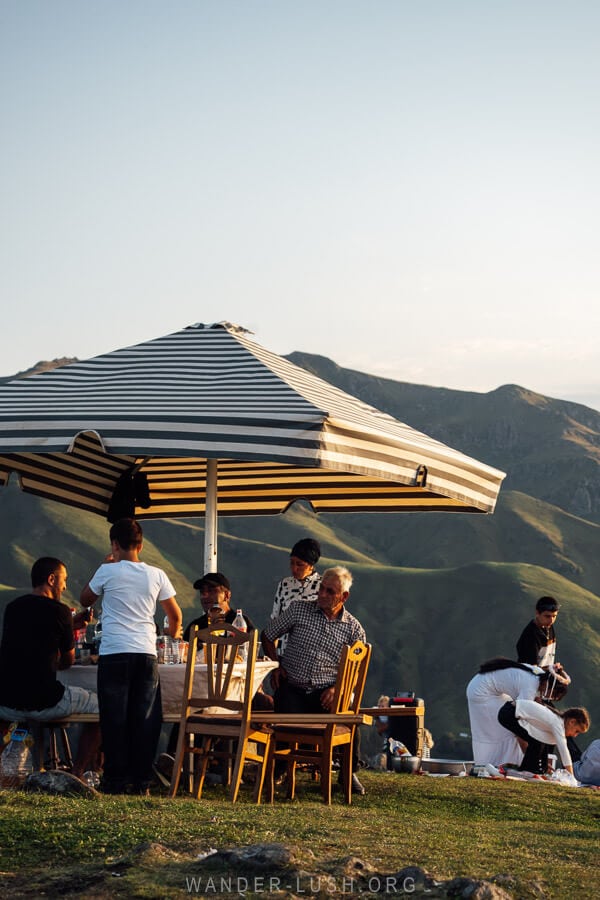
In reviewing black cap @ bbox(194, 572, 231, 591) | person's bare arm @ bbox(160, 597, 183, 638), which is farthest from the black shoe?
person's bare arm @ bbox(160, 597, 183, 638)

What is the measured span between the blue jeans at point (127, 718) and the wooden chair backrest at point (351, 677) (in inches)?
43.8

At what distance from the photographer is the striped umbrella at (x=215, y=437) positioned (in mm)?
6047

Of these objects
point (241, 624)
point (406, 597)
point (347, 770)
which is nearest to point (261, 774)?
point (347, 770)

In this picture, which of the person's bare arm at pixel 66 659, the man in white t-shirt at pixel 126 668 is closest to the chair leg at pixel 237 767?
the man in white t-shirt at pixel 126 668

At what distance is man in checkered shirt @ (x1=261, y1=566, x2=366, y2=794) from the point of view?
693 cm

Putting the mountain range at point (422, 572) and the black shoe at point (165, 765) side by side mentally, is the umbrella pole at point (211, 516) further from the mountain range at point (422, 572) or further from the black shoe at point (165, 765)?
the mountain range at point (422, 572)

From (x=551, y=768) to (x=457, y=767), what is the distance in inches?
33.1

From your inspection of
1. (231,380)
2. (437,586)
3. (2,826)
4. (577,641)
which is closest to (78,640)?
(231,380)

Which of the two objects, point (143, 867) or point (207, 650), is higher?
point (207, 650)

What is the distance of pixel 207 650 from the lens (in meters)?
6.24

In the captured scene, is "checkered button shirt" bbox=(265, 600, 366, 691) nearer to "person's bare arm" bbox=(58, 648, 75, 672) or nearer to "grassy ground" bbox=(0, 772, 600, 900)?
"grassy ground" bbox=(0, 772, 600, 900)

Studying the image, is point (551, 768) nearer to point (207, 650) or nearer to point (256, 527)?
point (207, 650)

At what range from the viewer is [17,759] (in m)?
6.18

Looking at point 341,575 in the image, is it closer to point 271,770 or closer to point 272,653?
point 272,653
